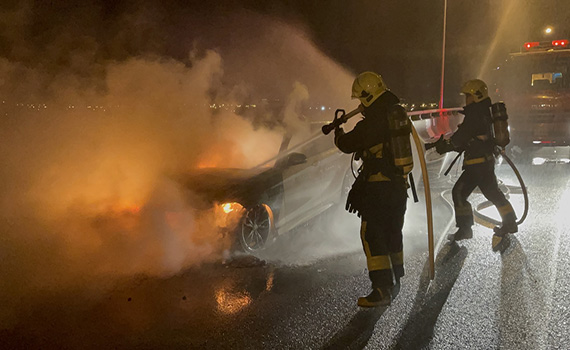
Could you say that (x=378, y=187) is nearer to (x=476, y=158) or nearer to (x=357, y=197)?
(x=357, y=197)

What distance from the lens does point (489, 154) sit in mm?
5207

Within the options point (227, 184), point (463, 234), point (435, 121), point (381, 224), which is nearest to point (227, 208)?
point (227, 184)

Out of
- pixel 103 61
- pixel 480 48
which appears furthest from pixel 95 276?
pixel 480 48

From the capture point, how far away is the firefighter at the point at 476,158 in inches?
201

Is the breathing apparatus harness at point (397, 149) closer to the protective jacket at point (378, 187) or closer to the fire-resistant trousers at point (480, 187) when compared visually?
the protective jacket at point (378, 187)

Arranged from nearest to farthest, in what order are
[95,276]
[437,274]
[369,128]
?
[369,128], [437,274], [95,276]

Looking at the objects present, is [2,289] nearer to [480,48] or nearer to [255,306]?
[255,306]

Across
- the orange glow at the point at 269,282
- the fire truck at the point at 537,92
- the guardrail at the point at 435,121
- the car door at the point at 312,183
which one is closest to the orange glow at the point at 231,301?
the orange glow at the point at 269,282

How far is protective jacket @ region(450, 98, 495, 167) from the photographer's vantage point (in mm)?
5078

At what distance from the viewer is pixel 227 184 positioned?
527 centimetres

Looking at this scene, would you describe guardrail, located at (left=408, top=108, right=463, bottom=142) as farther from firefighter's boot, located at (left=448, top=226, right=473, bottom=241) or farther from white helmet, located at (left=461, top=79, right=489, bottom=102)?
firefighter's boot, located at (left=448, top=226, right=473, bottom=241)

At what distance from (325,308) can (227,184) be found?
200cm

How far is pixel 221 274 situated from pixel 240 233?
0.55m

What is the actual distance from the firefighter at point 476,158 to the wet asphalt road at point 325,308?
9.3 inches
